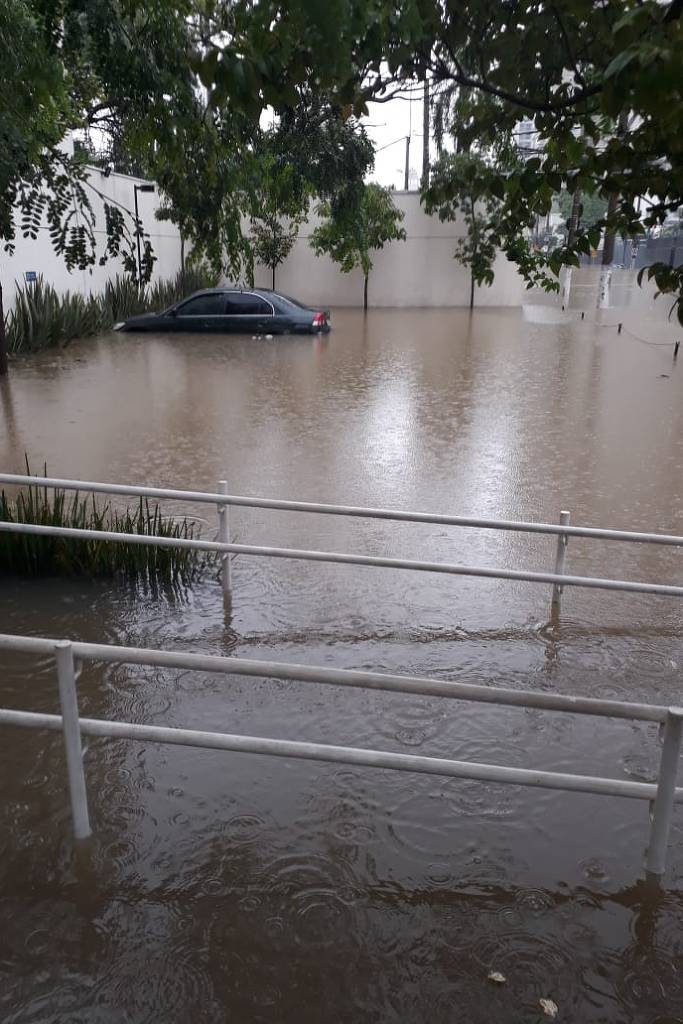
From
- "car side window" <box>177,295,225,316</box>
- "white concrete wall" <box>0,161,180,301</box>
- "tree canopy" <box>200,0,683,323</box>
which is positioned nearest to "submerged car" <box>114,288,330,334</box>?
"car side window" <box>177,295,225,316</box>

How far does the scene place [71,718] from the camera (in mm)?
3064

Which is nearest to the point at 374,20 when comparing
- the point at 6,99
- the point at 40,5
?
the point at 40,5

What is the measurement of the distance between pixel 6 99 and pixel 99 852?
3263mm

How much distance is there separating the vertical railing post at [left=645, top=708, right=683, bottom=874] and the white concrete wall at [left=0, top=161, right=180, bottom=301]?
36.0ft

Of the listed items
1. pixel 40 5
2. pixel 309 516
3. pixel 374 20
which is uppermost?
pixel 40 5

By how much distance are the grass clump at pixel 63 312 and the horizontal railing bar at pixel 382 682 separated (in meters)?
11.1

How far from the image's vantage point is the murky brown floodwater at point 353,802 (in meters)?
2.80

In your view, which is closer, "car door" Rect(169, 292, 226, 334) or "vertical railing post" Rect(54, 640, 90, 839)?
"vertical railing post" Rect(54, 640, 90, 839)

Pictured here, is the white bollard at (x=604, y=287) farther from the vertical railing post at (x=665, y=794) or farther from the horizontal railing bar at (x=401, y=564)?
the vertical railing post at (x=665, y=794)

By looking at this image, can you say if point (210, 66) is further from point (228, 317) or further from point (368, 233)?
point (368, 233)

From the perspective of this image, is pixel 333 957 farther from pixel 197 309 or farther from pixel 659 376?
pixel 197 309

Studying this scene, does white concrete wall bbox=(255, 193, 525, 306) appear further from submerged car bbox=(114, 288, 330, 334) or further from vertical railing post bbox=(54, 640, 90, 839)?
vertical railing post bbox=(54, 640, 90, 839)

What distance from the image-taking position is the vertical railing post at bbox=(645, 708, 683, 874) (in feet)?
9.33

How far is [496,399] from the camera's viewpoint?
12984 millimetres
